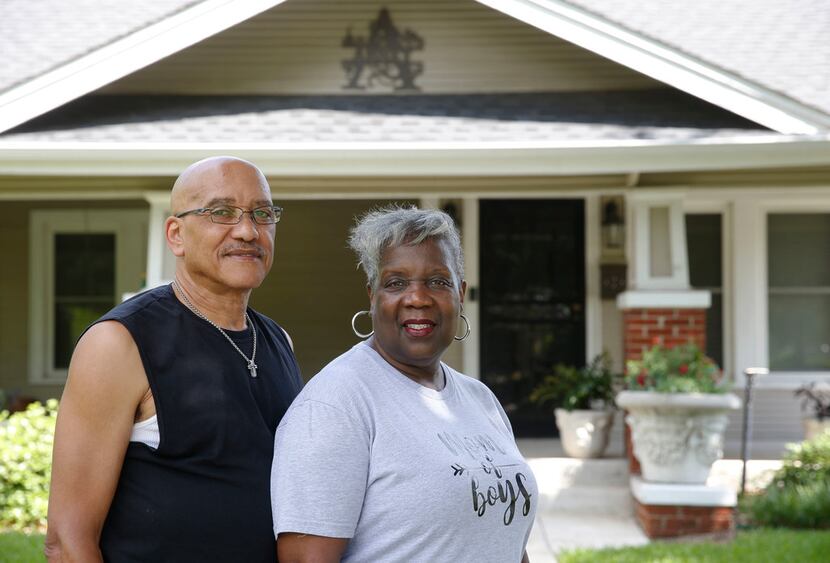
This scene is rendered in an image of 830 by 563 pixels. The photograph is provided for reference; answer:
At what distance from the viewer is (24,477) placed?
6.89 m

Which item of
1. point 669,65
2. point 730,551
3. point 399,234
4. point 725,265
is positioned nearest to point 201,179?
point 399,234

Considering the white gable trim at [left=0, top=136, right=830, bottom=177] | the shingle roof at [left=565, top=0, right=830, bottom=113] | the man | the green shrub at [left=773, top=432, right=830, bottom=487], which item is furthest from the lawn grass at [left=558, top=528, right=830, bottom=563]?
the man

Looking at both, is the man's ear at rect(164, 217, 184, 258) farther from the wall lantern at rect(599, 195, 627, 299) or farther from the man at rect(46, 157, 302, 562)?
the wall lantern at rect(599, 195, 627, 299)

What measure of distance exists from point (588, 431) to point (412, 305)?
5.77m

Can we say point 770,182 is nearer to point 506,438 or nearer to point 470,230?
point 470,230

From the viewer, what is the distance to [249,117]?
8086 mm

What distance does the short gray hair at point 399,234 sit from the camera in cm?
234

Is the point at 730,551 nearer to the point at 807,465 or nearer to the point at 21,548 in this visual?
the point at 807,465

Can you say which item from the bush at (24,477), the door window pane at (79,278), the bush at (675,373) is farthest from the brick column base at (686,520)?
the door window pane at (79,278)

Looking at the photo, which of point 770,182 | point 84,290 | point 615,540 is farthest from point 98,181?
point 770,182

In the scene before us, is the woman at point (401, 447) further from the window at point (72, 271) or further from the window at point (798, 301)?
the window at point (72, 271)

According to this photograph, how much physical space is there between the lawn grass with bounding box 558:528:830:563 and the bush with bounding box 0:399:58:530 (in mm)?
3599

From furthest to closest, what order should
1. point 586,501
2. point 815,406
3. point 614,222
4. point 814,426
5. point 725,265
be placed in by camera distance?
point 725,265 < point 614,222 < point 815,406 < point 814,426 < point 586,501

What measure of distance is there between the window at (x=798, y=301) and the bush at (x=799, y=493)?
213 centimetres
